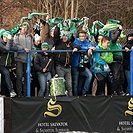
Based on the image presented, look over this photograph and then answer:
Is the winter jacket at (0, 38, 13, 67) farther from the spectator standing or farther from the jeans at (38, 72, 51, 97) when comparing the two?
the spectator standing

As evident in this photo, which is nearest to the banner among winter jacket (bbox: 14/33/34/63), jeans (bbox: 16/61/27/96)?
jeans (bbox: 16/61/27/96)

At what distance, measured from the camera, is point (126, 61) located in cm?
993

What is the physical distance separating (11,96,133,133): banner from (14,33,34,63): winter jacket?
96 cm

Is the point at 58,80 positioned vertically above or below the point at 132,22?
below

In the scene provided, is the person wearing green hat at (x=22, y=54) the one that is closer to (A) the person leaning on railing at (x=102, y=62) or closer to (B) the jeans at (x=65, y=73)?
(B) the jeans at (x=65, y=73)

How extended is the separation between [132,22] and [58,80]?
17.8 m

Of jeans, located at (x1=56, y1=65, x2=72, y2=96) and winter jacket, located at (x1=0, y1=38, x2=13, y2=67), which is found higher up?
winter jacket, located at (x1=0, y1=38, x2=13, y2=67)

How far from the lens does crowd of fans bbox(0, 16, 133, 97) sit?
938 cm

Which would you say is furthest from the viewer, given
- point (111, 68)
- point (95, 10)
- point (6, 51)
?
point (95, 10)

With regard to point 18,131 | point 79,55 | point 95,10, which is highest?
point 95,10

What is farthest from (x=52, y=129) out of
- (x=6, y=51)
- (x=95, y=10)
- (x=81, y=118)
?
(x=95, y=10)

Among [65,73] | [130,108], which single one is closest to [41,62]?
[65,73]

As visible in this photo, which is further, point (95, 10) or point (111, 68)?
point (95, 10)

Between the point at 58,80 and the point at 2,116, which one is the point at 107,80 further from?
the point at 2,116
